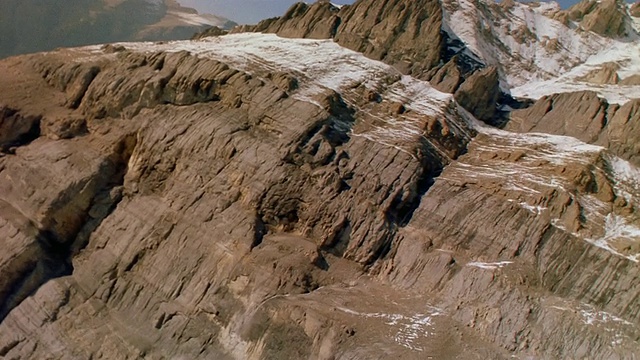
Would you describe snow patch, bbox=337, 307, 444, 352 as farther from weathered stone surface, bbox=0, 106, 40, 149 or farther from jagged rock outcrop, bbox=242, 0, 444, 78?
weathered stone surface, bbox=0, 106, 40, 149

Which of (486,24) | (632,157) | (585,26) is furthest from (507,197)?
(585,26)

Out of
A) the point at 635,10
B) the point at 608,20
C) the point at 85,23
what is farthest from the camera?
the point at 85,23

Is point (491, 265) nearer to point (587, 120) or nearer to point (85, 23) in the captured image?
point (587, 120)

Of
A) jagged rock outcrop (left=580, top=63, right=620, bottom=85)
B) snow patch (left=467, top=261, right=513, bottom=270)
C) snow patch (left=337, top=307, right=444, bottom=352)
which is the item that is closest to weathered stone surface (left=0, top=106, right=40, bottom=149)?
snow patch (left=337, top=307, right=444, bottom=352)

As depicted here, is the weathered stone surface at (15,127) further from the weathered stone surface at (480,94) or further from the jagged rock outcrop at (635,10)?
the jagged rock outcrop at (635,10)

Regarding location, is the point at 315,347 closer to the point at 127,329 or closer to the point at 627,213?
the point at 127,329

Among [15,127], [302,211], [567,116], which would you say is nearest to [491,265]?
[302,211]

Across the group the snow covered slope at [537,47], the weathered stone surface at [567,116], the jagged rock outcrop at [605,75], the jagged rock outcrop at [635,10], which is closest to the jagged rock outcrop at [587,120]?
the weathered stone surface at [567,116]
